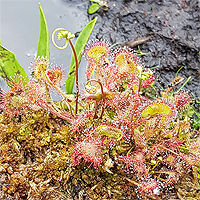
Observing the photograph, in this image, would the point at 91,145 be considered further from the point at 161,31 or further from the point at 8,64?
the point at 161,31

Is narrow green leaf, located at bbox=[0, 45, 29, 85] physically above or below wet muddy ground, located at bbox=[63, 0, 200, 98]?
above

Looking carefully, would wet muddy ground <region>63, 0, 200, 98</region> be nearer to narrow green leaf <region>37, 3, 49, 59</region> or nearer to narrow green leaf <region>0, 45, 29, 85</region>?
narrow green leaf <region>37, 3, 49, 59</region>

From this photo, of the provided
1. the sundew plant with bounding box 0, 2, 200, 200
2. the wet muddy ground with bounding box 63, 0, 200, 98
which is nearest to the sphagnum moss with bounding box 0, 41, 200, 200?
the sundew plant with bounding box 0, 2, 200, 200

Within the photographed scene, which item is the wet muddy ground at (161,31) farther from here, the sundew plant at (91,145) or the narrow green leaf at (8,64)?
the narrow green leaf at (8,64)

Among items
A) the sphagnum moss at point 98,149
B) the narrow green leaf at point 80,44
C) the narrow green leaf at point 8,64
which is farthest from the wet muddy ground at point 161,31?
the narrow green leaf at point 8,64

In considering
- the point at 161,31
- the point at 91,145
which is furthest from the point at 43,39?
the point at 161,31

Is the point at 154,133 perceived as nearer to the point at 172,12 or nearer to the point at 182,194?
the point at 182,194

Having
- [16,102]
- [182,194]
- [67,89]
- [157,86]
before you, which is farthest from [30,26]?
[182,194]

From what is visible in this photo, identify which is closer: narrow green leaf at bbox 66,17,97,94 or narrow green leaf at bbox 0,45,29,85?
narrow green leaf at bbox 0,45,29,85
